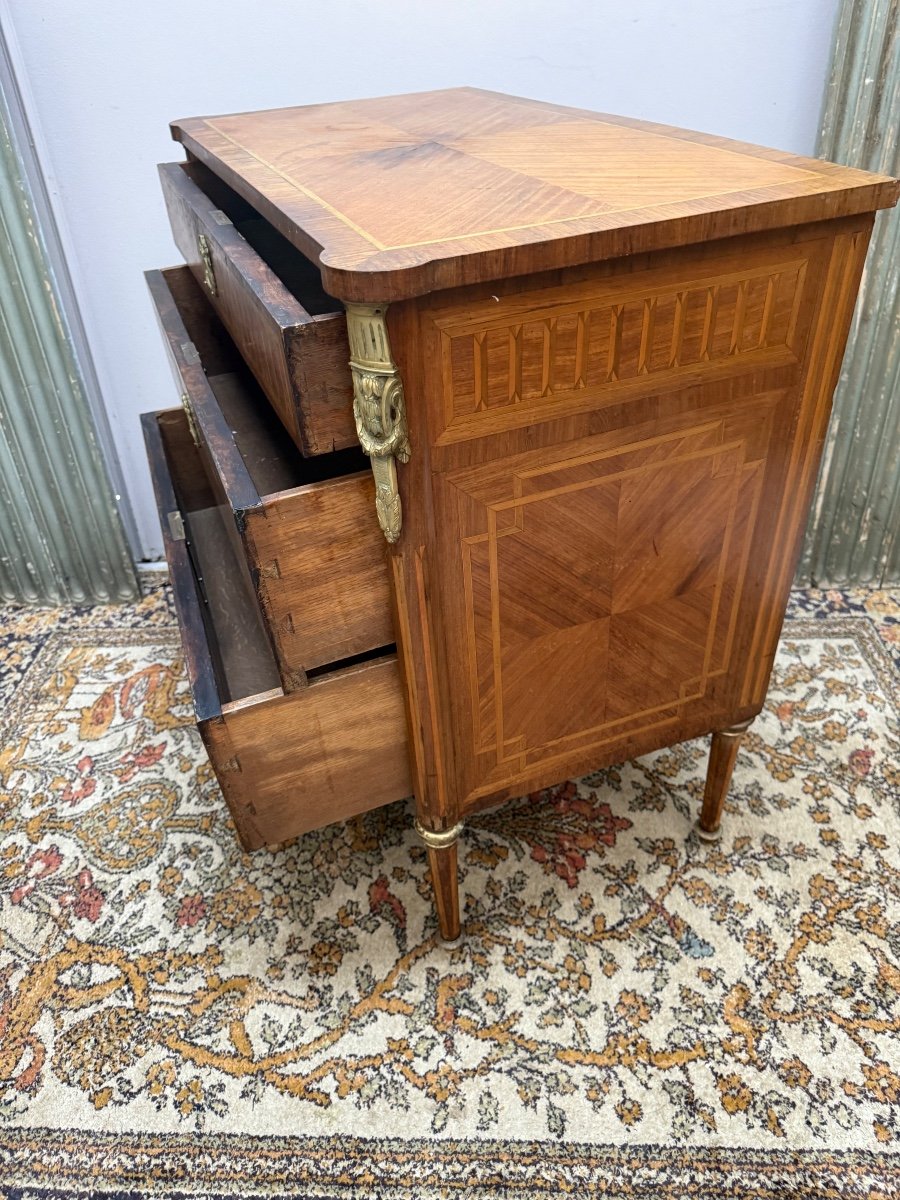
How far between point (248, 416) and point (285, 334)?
58cm

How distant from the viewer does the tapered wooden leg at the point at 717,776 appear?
3.94 feet

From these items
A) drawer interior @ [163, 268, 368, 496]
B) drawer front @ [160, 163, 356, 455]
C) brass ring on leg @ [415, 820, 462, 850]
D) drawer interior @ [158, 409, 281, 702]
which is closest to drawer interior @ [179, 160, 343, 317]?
drawer front @ [160, 163, 356, 455]

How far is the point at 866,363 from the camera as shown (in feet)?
5.23

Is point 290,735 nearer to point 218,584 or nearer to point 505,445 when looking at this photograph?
point 505,445

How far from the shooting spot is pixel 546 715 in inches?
40.1

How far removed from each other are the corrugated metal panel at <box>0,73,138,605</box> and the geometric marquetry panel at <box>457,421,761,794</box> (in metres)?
1.15

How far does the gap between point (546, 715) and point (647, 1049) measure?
1.41 ft

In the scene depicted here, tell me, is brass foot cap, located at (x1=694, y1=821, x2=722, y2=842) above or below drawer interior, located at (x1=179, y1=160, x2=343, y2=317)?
below

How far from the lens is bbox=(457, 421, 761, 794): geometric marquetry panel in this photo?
872 mm

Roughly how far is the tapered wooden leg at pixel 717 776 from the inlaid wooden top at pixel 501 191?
2.20 feet

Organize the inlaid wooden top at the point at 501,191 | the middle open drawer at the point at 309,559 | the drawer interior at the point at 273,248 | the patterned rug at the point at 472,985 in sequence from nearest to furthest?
the inlaid wooden top at the point at 501,191
the middle open drawer at the point at 309,559
the patterned rug at the point at 472,985
the drawer interior at the point at 273,248

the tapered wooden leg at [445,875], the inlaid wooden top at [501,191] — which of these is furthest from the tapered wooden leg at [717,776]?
the inlaid wooden top at [501,191]

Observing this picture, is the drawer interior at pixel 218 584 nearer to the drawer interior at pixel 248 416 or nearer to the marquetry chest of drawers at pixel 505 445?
the marquetry chest of drawers at pixel 505 445

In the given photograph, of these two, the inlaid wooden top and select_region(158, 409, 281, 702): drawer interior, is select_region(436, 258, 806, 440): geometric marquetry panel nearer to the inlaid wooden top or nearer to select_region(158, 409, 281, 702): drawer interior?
the inlaid wooden top
